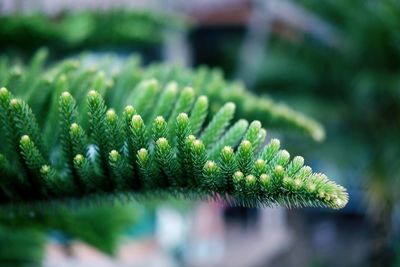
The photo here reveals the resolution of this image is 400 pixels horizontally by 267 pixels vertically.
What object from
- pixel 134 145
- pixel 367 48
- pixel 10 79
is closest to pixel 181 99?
pixel 134 145

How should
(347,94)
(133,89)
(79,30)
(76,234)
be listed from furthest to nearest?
(347,94)
(79,30)
(76,234)
(133,89)

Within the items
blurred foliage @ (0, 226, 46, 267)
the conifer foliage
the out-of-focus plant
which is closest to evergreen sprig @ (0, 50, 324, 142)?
the conifer foliage

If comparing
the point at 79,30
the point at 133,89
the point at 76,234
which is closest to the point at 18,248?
the point at 76,234

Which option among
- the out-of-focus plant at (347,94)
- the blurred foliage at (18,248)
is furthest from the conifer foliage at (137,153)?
the out-of-focus plant at (347,94)

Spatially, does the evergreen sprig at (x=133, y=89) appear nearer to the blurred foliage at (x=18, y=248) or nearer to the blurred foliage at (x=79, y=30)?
the blurred foliage at (x=79, y=30)

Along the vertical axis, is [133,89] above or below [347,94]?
below

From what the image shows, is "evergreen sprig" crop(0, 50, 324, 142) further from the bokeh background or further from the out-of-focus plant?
the out-of-focus plant

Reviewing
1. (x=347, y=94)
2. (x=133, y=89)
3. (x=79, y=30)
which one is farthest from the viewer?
(x=347, y=94)

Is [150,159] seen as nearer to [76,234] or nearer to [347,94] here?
[76,234]
